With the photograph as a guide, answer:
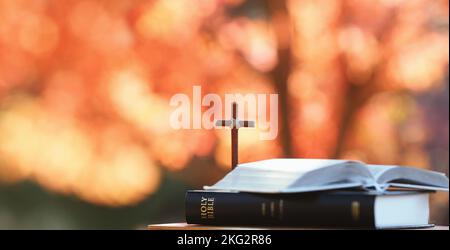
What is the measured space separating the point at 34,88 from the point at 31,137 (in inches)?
8.3

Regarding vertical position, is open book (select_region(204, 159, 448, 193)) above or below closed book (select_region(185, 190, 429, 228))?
above

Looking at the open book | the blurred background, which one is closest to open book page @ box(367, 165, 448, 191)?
the open book

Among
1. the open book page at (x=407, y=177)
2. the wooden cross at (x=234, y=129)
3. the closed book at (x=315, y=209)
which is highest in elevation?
the wooden cross at (x=234, y=129)

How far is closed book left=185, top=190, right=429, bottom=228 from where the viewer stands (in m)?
0.94

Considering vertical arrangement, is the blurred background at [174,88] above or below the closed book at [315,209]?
above

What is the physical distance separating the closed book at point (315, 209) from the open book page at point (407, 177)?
12 mm

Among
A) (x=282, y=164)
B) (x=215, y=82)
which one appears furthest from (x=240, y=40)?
(x=282, y=164)

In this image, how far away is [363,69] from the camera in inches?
158

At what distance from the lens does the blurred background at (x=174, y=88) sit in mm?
3988

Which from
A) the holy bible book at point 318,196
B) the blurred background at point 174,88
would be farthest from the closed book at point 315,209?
the blurred background at point 174,88

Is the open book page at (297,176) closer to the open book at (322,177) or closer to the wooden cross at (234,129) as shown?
the open book at (322,177)

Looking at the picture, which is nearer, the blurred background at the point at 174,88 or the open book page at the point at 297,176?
the open book page at the point at 297,176

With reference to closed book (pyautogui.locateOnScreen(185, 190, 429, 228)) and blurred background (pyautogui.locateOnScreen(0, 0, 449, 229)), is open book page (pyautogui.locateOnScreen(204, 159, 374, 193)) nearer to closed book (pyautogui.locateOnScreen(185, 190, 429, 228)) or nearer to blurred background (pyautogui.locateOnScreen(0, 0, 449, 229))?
closed book (pyautogui.locateOnScreen(185, 190, 429, 228))

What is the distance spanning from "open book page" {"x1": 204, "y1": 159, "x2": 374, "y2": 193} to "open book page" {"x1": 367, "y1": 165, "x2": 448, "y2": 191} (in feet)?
0.05
